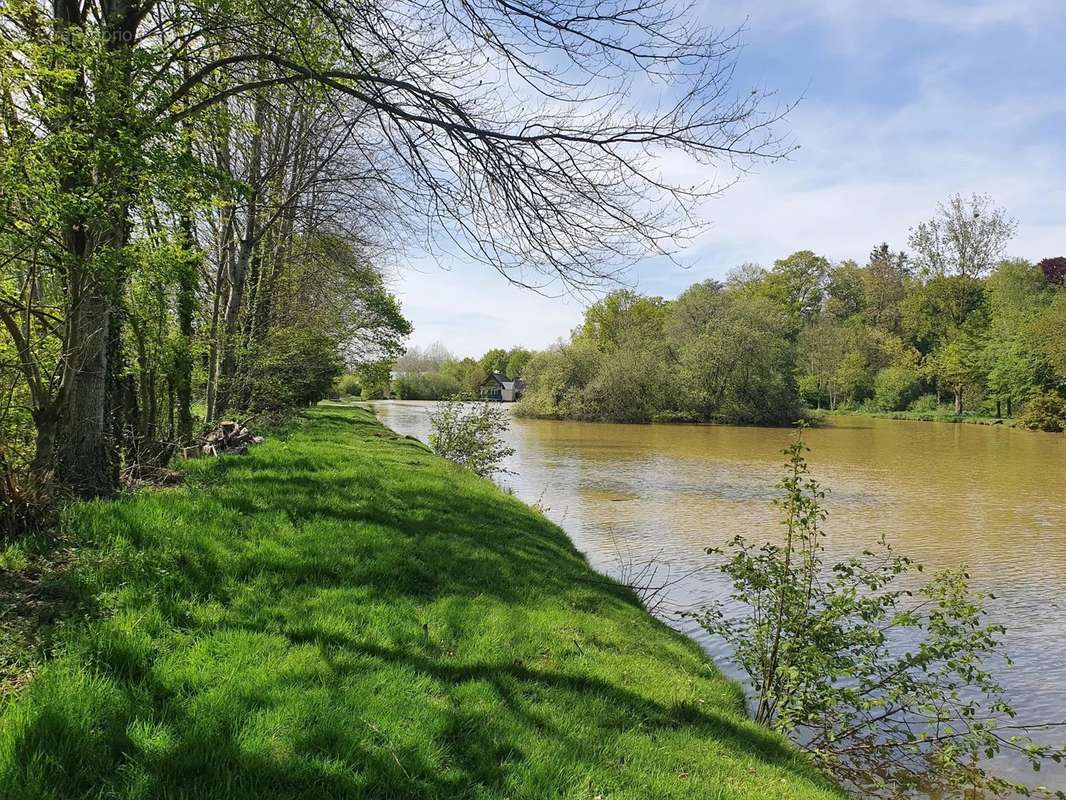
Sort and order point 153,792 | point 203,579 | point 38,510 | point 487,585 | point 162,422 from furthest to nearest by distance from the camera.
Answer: point 162,422, point 487,585, point 38,510, point 203,579, point 153,792

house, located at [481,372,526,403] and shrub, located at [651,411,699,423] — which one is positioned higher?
house, located at [481,372,526,403]

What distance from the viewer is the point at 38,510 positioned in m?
4.56

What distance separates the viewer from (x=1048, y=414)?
42.3 m

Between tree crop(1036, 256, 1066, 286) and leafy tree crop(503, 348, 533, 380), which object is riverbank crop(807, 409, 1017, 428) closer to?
tree crop(1036, 256, 1066, 286)

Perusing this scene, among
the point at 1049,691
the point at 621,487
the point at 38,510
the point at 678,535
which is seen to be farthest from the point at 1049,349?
the point at 38,510

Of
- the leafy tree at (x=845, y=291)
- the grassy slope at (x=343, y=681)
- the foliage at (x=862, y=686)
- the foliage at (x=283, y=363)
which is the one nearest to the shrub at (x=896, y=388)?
the leafy tree at (x=845, y=291)

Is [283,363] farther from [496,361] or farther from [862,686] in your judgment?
[496,361]

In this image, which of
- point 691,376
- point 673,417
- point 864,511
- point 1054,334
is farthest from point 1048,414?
Answer: point 864,511

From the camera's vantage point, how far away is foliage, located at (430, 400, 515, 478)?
601 inches

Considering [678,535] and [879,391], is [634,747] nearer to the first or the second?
[678,535]

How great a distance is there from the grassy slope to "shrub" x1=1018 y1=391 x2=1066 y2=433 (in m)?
49.1

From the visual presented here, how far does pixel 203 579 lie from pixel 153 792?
82.4 inches

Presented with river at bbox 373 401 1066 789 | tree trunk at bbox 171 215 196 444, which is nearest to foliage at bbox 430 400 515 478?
river at bbox 373 401 1066 789

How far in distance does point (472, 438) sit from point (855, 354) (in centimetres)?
5475
